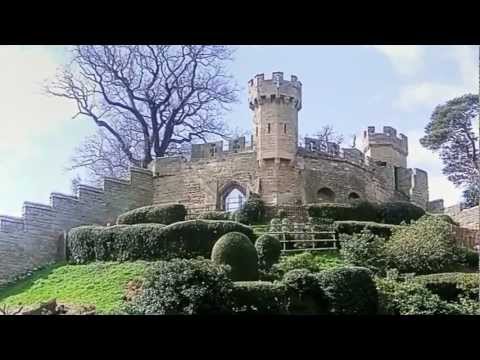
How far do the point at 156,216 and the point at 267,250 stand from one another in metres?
3.52

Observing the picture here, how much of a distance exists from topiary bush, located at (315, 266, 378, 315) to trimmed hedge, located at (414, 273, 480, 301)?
104cm

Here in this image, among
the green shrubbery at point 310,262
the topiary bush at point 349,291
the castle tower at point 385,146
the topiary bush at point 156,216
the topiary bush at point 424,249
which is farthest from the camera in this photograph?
the castle tower at point 385,146

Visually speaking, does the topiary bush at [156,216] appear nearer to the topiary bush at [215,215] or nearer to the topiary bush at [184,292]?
the topiary bush at [215,215]

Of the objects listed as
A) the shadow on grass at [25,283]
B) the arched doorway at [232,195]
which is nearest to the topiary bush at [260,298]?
the shadow on grass at [25,283]

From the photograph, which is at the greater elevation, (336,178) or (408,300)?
(336,178)

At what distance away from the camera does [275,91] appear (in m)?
19.1

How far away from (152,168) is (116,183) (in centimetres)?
129

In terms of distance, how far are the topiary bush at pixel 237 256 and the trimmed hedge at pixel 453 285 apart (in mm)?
2468

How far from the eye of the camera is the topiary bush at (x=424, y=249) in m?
12.7

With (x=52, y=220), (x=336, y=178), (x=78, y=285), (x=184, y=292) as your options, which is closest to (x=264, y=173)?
(x=336, y=178)

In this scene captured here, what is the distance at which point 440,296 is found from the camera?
10961 mm

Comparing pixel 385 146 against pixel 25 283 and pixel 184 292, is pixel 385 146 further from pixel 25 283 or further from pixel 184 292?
pixel 184 292
